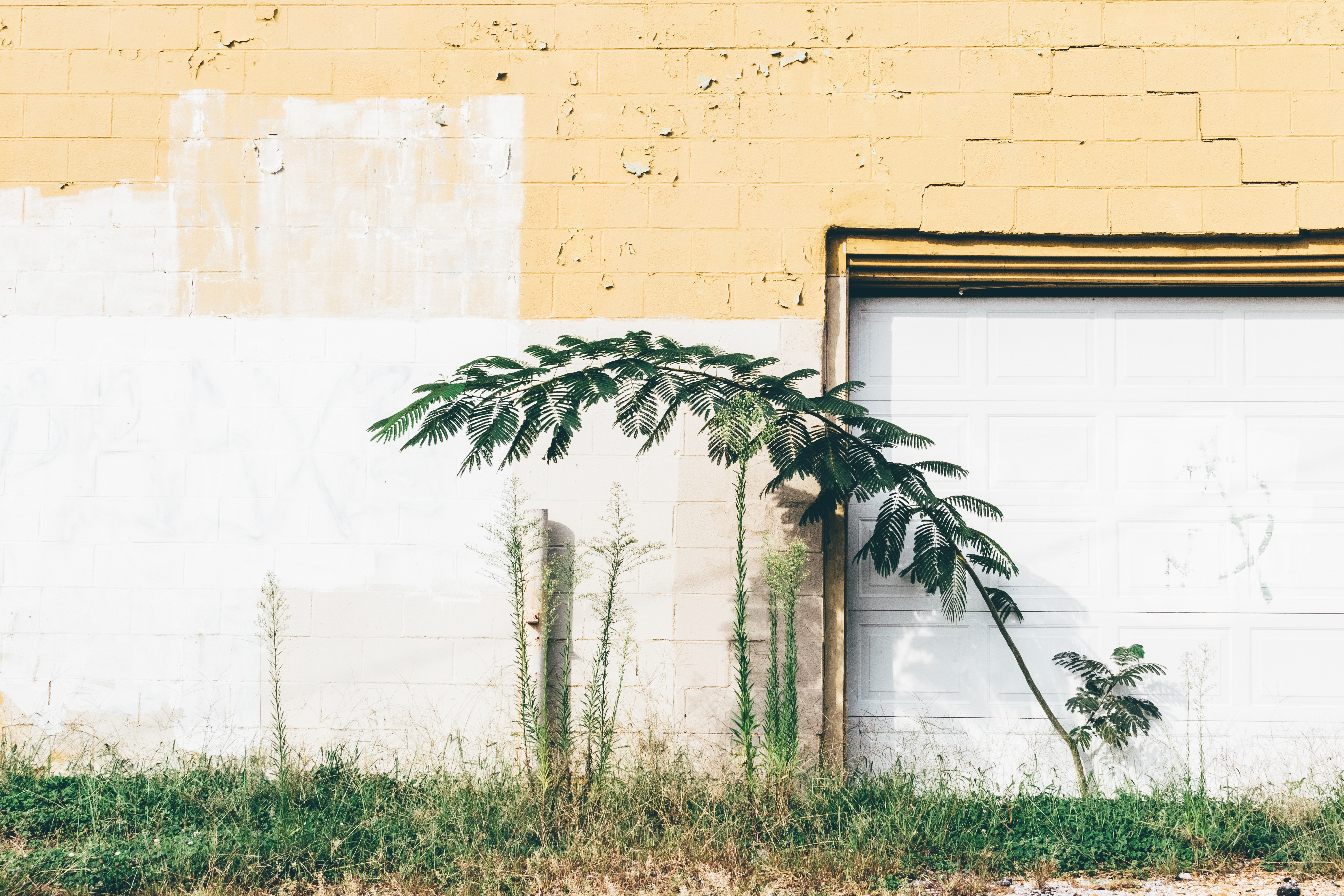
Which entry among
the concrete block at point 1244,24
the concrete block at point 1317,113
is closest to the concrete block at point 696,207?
the concrete block at point 1244,24

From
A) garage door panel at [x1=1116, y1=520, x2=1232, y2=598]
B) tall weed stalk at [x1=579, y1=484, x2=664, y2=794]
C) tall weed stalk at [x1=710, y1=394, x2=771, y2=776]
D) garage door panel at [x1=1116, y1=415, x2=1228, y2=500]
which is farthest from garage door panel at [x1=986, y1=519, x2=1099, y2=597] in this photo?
tall weed stalk at [x1=579, y1=484, x2=664, y2=794]

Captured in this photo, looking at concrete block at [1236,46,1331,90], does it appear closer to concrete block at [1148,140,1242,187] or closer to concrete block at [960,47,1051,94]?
concrete block at [1148,140,1242,187]

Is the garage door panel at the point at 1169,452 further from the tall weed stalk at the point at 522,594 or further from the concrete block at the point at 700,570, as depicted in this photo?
the tall weed stalk at the point at 522,594

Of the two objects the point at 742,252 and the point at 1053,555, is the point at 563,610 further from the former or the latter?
the point at 1053,555

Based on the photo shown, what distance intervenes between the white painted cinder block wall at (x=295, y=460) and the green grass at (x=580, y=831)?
501 mm

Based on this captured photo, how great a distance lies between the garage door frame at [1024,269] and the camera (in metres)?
5.01

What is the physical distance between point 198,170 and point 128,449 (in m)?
1.57

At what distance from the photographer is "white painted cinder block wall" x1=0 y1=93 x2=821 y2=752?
5.00 meters

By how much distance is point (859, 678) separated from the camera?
202 inches

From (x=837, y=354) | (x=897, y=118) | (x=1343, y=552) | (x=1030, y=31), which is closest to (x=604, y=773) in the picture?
(x=837, y=354)

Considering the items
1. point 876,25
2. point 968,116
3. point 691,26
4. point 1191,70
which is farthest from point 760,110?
point 1191,70

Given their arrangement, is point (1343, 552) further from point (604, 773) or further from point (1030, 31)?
point (604, 773)

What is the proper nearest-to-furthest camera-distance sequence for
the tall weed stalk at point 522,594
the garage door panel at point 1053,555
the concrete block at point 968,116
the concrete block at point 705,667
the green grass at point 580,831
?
the green grass at point 580,831 → the tall weed stalk at point 522,594 → the concrete block at point 705,667 → the concrete block at point 968,116 → the garage door panel at point 1053,555

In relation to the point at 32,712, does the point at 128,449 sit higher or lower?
higher
